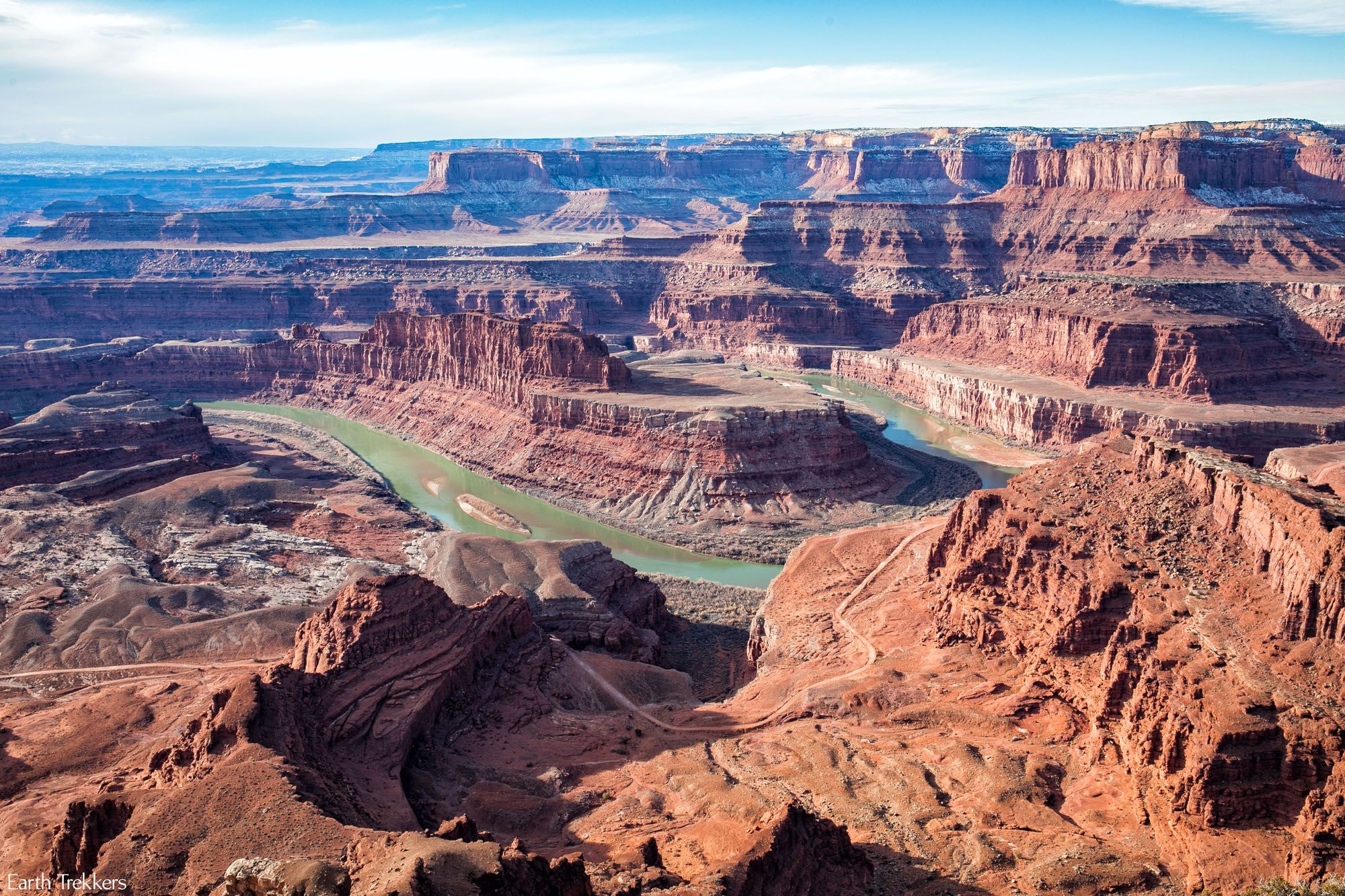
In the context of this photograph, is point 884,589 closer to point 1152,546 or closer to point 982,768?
point 1152,546

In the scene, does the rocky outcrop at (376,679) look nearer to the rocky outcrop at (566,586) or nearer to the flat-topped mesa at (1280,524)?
the rocky outcrop at (566,586)

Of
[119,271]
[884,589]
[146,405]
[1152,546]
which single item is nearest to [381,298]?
[119,271]

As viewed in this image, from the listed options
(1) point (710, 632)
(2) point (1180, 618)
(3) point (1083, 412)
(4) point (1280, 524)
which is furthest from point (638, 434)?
(4) point (1280, 524)

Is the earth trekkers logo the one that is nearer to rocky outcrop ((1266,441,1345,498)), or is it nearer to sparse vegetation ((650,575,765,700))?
sparse vegetation ((650,575,765,700))

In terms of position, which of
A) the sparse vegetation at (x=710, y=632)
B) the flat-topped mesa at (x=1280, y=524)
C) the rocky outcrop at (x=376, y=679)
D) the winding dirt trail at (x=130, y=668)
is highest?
the flat-topped mesa at (x=1280, y=524)

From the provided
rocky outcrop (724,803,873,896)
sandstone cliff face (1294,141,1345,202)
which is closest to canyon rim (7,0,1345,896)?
rocky outcrop (724,803,873,896)

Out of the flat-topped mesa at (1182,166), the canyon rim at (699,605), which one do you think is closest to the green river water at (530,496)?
the canyon rim at (699,605)

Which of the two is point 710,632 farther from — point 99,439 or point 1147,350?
point 1147,350
